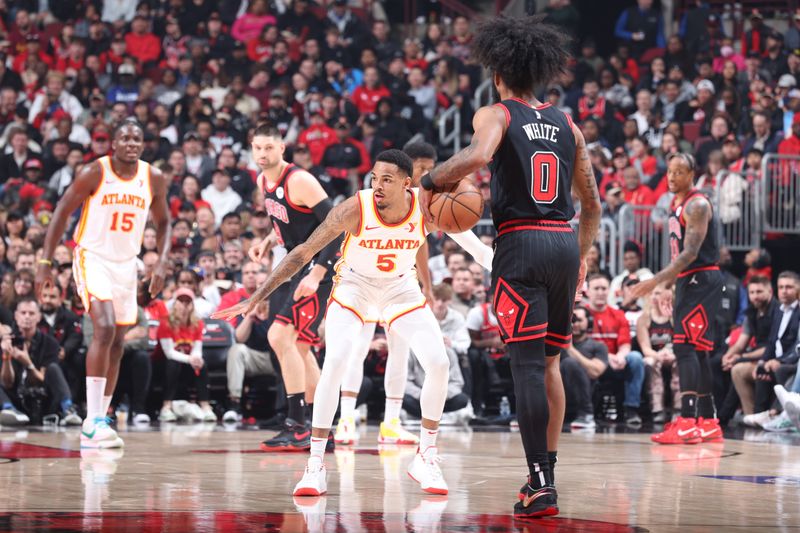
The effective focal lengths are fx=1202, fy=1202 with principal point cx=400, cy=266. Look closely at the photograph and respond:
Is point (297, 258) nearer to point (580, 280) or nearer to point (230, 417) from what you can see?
point (580, 280)

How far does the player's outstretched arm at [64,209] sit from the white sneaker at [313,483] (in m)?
3.57

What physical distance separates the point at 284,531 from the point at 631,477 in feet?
9.72

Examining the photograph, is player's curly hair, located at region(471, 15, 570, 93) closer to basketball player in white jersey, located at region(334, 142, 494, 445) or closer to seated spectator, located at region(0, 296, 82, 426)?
basketball player in white jersey, located at region(334, 142, 494, 445)

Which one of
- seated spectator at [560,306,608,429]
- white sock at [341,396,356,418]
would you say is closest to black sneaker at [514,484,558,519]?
white sock at [341,396,356,418]

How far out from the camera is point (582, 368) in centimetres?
1171

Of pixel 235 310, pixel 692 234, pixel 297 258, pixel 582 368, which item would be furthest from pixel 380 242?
pixel 582 368

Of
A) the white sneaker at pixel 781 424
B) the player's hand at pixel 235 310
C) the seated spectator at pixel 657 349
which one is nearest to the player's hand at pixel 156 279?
the player's hand at pixel 235 310

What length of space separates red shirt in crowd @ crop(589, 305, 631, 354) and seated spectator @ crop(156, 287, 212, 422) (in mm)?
4023

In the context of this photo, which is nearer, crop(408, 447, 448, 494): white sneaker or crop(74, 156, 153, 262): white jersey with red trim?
crop(408, 447, 448, 494): white sneaker

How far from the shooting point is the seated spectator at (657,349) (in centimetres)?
1228

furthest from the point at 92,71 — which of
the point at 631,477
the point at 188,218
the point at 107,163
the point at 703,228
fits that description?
the point at 631,477

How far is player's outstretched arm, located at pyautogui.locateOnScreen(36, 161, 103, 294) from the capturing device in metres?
8.64

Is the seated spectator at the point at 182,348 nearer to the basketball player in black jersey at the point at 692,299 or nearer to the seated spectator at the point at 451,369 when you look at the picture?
the seated spectator at the point at 451,369

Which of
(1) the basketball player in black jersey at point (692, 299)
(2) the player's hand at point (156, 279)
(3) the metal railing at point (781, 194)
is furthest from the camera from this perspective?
(3) the metal railing at point (781, 194)
